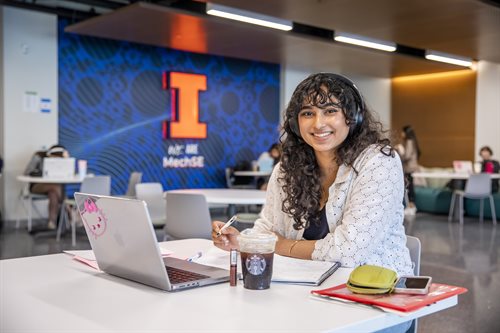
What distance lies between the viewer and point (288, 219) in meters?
2.02

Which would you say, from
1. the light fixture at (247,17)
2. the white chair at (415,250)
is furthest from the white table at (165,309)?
the light fixture at (247,17)

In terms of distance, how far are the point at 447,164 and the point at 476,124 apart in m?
1.15

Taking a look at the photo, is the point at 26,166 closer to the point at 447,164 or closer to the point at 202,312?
the point at 202,312

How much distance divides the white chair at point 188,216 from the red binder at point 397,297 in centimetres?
260

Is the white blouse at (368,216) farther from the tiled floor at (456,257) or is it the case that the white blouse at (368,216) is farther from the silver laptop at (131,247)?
the tiled floor at (456,257)

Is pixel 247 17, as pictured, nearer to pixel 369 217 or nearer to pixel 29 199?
pixel 29 199

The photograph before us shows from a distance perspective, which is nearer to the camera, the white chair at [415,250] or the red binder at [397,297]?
the red binder at [397,297]

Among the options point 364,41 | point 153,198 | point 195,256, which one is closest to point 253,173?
point 364,41

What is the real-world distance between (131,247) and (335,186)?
0.79 metres

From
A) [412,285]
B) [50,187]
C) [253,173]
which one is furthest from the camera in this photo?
[253,173]

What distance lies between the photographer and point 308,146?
2035mm

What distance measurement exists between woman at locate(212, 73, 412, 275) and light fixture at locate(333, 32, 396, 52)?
6.68m

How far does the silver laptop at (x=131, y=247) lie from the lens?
1.26 m

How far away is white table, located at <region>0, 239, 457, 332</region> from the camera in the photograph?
106cm
